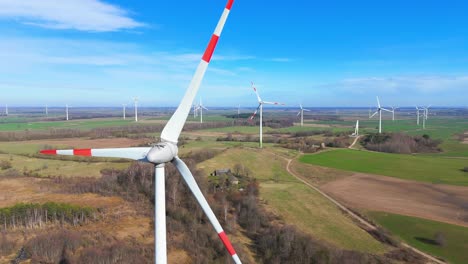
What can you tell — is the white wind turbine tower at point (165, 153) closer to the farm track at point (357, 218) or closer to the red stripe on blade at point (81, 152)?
the red stripe on blade at point (81, 152)

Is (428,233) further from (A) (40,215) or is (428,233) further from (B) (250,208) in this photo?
(A) (40,215)

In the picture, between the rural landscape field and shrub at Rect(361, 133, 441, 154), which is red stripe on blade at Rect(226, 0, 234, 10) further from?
shrub at Rect(361, 133, 441, 154)

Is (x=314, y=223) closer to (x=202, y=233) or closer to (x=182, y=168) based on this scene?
(x=202, y=233)

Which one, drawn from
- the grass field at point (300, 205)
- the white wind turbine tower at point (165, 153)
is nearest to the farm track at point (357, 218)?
the grass field at point (300, 205)

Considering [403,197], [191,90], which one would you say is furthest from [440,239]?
[191,90]

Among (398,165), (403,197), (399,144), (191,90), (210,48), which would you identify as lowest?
(403,197)

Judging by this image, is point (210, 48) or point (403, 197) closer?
point (210, 48)
